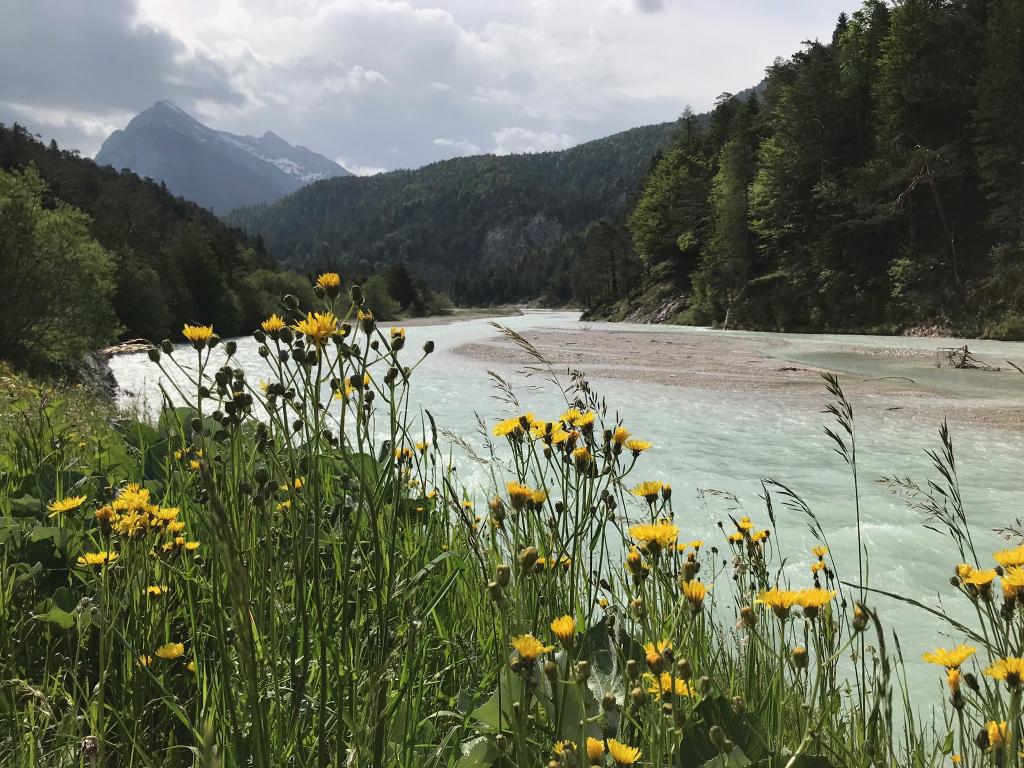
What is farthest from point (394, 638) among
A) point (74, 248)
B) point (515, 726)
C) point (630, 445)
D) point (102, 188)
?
point (102, 188)

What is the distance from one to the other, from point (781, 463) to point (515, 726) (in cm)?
722

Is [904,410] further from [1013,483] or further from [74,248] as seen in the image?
[74,248]

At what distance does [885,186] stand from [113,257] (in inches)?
1423

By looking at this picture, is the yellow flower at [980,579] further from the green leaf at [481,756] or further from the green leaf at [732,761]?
the green leaf at [481,756]

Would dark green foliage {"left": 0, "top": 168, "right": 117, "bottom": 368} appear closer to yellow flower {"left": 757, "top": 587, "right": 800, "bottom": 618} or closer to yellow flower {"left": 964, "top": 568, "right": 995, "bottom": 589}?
yellow flower {"left": 757, "top": 587, "right": 800, "bottom": 618}

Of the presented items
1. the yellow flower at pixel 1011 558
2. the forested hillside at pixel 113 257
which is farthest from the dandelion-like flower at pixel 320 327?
the forested hillside at pixel 113 257

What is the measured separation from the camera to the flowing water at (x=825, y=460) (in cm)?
445

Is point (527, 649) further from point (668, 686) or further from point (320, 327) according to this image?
point (320, 327)

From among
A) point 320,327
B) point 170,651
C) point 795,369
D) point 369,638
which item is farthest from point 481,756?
point 795,369

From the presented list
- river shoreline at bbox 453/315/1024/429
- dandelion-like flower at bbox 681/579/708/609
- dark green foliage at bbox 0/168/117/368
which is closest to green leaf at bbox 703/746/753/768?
dandelion-like flower at bbox 681/579/708/609

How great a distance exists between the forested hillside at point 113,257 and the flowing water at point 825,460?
265 inches

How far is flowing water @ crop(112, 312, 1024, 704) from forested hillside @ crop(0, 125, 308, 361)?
672 centimetres

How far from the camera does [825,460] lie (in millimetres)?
7566

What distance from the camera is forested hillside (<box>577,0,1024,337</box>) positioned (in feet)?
80.9
